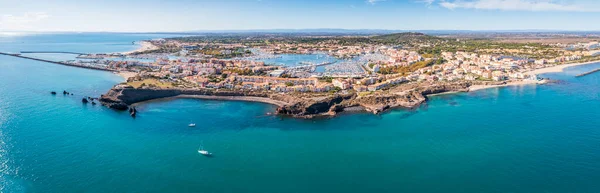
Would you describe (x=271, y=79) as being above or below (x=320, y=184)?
above

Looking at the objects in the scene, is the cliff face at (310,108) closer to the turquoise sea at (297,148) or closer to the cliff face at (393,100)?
the turquoise sea at (297,148)

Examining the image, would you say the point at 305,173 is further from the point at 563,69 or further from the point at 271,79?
the point at 563,69

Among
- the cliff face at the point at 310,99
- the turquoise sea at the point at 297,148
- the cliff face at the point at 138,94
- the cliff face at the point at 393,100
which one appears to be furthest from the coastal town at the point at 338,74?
the turquoise sea at the point at 297,148

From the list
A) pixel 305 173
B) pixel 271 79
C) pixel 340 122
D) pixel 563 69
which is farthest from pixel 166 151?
pixel 563 69

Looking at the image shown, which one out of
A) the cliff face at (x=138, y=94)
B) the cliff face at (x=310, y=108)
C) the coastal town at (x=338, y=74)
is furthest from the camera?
the coastal town at (x=338, y=74)

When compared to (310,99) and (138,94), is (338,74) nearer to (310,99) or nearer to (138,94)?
(310,99)

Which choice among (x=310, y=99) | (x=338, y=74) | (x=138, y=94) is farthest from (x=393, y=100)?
(x=138, y=94)

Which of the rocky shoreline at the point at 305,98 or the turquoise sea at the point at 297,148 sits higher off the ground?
the rocky shoreline at the point at 305,98
